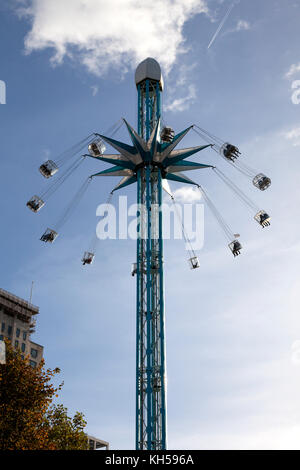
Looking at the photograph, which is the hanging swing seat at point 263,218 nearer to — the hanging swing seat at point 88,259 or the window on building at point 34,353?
the hanging swing seat at point 88,259

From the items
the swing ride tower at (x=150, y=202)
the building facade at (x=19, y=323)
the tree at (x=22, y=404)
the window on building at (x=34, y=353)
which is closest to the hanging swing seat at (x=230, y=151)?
the swing ride tower at (x=150, y=202)

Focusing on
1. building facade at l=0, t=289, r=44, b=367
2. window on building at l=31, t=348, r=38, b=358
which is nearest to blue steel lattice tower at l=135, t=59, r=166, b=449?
building facade at l=0, t=289, r=44, b=367

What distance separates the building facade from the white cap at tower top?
75074 mm

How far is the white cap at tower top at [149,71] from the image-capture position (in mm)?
54125

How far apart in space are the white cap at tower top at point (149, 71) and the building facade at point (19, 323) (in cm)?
7507

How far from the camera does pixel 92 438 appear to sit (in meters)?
155

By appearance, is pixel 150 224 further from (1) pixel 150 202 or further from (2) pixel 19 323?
(2) pixel 19 323

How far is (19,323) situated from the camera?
12269 cm

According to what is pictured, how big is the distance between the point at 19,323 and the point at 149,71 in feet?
271

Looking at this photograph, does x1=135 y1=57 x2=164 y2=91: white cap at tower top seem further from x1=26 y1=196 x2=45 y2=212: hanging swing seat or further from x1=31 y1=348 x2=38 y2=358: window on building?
x1=31 y1=348 x2=38 y2=358: window on building

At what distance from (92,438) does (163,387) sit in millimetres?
123410

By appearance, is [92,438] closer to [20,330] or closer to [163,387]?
[20,330]

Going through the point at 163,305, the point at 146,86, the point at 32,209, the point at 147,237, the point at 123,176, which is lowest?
the point at 163,305
